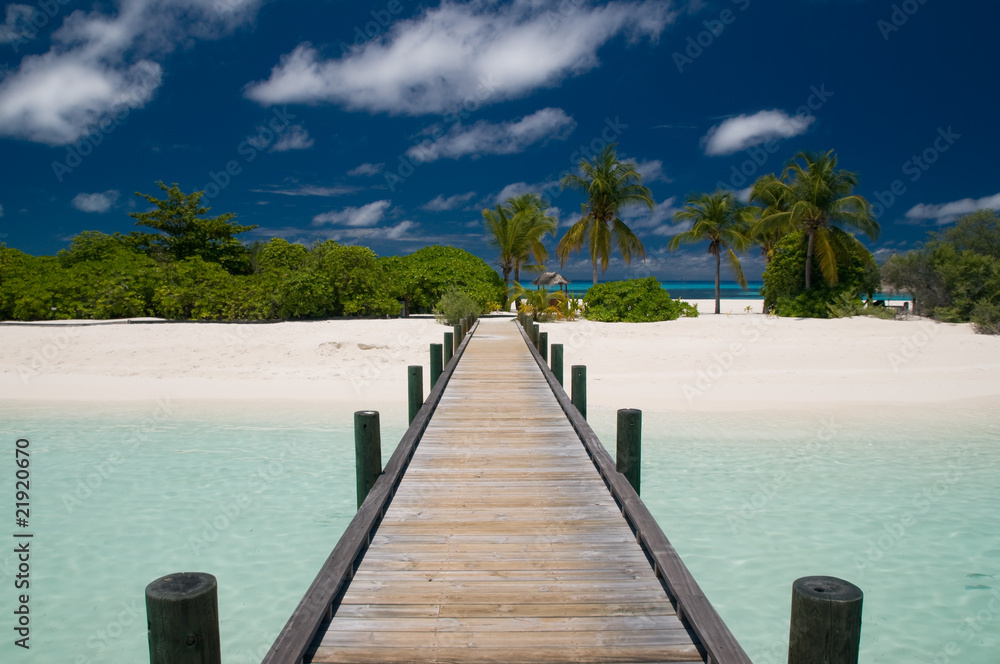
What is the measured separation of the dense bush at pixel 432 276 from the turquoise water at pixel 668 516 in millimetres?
14943

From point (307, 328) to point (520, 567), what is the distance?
721 inches

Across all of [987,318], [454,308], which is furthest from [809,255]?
[454,308]

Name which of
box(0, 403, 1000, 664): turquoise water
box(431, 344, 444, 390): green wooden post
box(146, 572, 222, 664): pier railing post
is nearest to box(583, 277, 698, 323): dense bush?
box(0, 403, 1000, 664): turquoise water

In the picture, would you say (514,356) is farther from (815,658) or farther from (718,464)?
(815,658)

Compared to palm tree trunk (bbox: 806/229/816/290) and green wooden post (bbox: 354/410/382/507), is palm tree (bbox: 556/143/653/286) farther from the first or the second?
green wooden post (bbox: 354/410/382/507)

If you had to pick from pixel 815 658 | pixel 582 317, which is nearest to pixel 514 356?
pixel 815 658

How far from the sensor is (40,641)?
467cm

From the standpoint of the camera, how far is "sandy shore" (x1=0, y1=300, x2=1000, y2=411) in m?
13.2

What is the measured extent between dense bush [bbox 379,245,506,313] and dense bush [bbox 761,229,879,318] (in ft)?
49.9

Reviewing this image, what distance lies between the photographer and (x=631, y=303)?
2473 cm

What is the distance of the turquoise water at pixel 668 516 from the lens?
16.2ft

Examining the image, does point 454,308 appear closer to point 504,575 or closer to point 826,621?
point 504,575

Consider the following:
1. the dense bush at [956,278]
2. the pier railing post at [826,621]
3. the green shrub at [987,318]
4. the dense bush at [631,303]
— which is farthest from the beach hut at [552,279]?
the pier railing post at [826,621]

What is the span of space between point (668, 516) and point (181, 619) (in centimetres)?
581
